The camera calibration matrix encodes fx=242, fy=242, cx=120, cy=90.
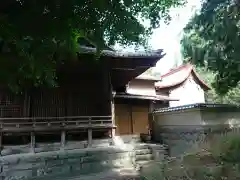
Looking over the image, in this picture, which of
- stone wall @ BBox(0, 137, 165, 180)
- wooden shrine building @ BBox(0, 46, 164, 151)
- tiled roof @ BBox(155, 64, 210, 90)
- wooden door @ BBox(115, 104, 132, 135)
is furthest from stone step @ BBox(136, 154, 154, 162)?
tiled roof @ BBox(155, 64, 210, 90)

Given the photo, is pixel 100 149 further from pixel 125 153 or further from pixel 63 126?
pixel 63 126

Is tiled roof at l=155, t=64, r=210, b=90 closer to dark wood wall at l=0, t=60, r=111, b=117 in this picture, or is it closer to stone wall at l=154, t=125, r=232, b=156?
stone wall at l=154, t=125, r=232, b=156

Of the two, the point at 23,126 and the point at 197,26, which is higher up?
the point at 197,26

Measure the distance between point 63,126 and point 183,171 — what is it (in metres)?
5.19

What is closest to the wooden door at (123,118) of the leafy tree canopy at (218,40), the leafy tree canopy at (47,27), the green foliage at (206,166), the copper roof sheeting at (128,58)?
the copper roof sheeting at (128,58)

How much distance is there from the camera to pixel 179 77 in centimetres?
2142

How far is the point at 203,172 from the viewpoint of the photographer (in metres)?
5.00

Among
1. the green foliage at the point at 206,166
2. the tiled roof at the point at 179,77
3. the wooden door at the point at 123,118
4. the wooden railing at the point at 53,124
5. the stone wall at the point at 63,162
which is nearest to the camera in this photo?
the green foliage at the point at 206,166

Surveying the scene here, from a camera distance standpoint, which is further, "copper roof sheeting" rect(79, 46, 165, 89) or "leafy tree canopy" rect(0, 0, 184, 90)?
"copper roof sheeting" rect(79, 46, 165, 89)

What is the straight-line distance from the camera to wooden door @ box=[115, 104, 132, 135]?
14.8 m

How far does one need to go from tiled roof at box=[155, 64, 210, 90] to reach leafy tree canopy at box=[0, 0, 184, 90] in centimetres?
1495

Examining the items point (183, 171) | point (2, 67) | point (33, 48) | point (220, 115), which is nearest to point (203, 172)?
point (183, 171)

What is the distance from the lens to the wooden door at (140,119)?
15.4m

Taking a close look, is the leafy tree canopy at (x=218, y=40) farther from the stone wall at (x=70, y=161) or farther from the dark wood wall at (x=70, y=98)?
the stone wall at (x=70, y=161)
